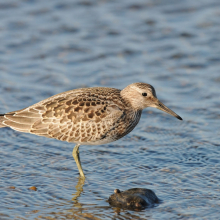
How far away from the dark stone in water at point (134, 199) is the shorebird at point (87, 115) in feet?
4.08

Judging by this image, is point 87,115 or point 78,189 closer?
point 78,189

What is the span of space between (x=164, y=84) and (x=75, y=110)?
4.97 meters

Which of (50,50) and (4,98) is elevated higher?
(50,50)

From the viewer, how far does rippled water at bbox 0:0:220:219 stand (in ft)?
27.2

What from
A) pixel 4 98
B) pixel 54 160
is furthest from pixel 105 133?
pixel 4 98

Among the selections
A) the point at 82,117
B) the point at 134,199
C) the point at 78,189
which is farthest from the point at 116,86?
the point at 134,199

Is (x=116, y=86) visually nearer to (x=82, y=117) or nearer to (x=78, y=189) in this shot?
(x=82, y=117)

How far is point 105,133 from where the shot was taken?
9023 millimetres

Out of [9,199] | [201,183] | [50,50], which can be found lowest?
[9,199]

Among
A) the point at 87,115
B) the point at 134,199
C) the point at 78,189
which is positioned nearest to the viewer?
the point at 134,199

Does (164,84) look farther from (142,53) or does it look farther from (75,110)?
(75,110)

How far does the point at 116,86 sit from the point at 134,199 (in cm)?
587

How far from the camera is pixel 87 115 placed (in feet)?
29.6

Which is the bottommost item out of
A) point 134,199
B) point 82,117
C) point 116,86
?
point 134,199
